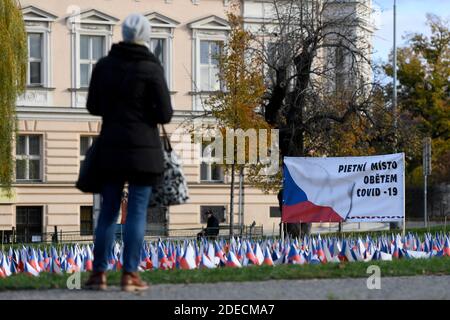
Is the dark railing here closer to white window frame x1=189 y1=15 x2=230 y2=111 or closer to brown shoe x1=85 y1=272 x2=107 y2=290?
white window frame x1=189 y1=15 x2=230 y2=111

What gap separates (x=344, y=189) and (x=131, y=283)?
47.4ft

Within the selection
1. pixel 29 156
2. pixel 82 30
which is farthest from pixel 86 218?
pixel 82 30

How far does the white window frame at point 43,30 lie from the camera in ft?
173

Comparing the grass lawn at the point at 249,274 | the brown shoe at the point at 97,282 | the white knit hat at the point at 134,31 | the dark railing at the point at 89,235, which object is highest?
the white knit hat at the point at 134,31

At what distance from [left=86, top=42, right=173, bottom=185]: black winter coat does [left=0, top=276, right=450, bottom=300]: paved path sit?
971mm

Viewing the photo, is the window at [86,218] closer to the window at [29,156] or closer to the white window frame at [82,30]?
the window at [29,156]

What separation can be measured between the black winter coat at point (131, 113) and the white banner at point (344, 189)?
13.3m

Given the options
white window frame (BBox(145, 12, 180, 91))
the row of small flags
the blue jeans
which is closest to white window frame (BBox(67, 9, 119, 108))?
white window frame (BBox(145, 12, 180, 91))

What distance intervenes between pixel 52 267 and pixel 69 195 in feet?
114

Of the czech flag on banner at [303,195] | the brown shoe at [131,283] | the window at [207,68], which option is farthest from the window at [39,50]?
the brown shoe at [131,283]

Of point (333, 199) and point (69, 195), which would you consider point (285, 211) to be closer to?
point (333, 199)

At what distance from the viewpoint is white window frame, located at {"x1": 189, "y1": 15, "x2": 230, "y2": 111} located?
179ft
